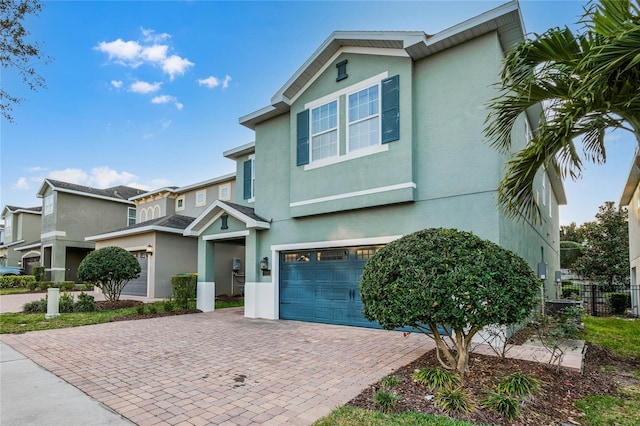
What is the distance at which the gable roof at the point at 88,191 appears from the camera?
24.8 m

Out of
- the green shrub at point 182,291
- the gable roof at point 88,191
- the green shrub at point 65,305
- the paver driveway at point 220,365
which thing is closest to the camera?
the paver driveway at point 220,365

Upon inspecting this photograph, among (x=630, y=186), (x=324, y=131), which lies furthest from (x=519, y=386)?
(x=630, y=186)

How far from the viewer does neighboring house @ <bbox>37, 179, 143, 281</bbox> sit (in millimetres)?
24547

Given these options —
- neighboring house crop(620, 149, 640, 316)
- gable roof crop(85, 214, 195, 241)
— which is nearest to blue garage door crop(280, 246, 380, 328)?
gable roof crop(85, 214, 195, 241)

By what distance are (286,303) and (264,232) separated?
2.50m

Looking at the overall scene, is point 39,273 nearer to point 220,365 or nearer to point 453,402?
point 220,365

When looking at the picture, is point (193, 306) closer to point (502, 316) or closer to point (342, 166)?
point (342, 166)

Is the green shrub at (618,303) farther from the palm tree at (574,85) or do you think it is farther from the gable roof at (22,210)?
the gable roof at (22,210)

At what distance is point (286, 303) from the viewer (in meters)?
Result: 11.3

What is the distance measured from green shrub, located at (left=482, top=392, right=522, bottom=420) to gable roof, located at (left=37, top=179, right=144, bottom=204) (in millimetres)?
28191

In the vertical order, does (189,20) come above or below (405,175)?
above

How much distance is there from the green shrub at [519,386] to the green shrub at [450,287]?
0.68 meters

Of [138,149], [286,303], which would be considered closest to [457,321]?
[286,303]

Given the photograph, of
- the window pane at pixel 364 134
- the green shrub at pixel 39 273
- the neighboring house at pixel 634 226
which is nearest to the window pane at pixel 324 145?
the window pane at pixel 364 134
